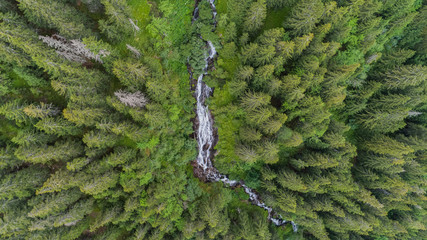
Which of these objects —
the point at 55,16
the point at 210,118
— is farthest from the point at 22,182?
the point at 210,118

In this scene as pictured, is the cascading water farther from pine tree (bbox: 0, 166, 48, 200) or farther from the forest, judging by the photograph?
pine tree (bbox: 0, 166, 48, 200)

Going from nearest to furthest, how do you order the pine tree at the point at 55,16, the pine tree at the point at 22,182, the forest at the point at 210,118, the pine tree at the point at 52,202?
the pine tree at the point at 55,16 → the pine tree at the point at 52,202 → the pine tree at the point at 22,182 → the forest at the point at 210,118

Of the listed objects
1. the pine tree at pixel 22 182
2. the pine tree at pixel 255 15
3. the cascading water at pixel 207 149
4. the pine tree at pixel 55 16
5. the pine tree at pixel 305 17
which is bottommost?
the pine tree at pixel 22 182

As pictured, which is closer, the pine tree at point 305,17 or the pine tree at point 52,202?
the pine tree at point 305,17

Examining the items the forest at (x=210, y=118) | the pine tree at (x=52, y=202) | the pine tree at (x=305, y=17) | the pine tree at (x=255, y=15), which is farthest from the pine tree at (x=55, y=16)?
the pine tree at (x=305, y=17)

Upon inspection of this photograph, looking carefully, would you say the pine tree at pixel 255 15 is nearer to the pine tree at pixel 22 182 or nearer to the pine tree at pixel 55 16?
the pine tree at pixel 55 16

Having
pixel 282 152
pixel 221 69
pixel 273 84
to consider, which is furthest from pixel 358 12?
pixel 282 152

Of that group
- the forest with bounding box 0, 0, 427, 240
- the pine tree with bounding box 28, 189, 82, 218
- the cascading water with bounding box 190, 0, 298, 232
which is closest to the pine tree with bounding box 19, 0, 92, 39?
the forest with bounding box 0, 0, 427, 240

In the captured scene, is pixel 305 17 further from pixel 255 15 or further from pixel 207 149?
pixel 207 149
